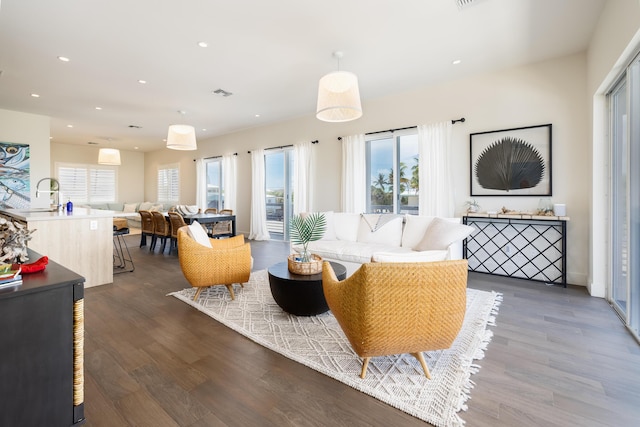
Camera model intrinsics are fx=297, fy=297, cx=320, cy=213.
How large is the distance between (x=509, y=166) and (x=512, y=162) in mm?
62

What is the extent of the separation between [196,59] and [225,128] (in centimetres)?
396

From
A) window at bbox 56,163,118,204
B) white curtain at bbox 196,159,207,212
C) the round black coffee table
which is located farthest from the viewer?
window at bbox 56,163,118,204

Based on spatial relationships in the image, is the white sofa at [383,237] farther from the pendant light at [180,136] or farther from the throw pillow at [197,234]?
the pendant light at [180,136]

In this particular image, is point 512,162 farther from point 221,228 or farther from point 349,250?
point 221,228

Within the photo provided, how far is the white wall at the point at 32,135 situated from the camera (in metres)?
5.81

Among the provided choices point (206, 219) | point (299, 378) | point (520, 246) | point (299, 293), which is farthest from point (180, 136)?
point (520, 246)

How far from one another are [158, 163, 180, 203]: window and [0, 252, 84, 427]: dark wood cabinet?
30.8 feet

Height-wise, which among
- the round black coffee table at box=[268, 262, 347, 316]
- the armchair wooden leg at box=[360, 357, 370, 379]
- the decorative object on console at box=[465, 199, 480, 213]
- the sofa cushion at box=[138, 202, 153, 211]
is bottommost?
the armchair wooden leg at box=[360, 357, 370, 379]

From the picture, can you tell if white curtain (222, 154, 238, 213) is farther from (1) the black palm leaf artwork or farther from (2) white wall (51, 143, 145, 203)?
(1) the black palm leaf artwork

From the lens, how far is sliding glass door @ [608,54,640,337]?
7.92ft

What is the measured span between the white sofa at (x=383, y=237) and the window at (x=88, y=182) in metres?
9.59

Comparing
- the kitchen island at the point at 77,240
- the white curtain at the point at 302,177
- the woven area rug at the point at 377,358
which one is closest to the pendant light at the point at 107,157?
the kitchen island at the point at 77,240

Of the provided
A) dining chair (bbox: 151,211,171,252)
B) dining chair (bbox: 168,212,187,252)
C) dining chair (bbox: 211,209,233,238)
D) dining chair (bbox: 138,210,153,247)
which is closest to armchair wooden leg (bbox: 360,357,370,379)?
dining chair (bbox: 168,212,187,252)

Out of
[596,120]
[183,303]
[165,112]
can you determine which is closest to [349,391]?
[183,303]
